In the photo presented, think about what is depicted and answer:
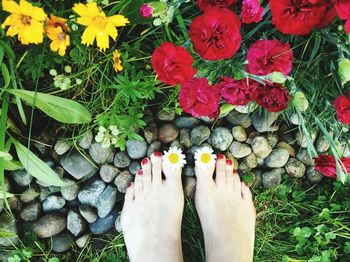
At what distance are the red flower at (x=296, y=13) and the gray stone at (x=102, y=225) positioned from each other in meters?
0.89

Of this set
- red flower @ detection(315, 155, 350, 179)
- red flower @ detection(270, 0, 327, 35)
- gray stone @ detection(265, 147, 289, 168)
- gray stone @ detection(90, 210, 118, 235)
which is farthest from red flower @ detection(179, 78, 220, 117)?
gray stone @ detection(90, 210, 118, 235)

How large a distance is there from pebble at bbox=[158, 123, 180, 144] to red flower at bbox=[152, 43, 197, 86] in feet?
1.57

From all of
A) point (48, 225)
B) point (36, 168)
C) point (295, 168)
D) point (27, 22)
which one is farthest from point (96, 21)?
point (295, 168)

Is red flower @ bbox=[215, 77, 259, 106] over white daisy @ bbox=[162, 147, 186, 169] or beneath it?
over

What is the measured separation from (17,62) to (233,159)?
2.40ft

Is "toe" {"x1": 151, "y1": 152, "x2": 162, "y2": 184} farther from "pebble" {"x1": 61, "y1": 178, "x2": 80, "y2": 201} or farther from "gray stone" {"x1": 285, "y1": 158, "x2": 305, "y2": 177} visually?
"gray stone" {"x1": 285, "y1": 158, "x2": 305, "y2": 177}

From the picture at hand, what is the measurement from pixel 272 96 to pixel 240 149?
1.48ft

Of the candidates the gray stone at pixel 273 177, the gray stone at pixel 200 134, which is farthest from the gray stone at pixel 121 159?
the gray stone at pixel 273 177

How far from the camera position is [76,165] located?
148 cm

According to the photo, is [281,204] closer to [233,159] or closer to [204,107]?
[233,159]

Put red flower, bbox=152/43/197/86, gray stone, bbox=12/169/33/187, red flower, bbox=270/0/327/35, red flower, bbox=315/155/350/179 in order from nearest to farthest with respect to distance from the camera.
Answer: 1. red flower, bbox=270/0/327/35
2. red flower, bbox=152/43/197/86
3. red flower, bbox=315/155/350/179
4. gray stone, bbox=12/169/33/187

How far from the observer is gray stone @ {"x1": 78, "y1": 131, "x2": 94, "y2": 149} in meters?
1.47

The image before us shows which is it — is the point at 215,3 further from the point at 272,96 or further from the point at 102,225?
the point at 102,225

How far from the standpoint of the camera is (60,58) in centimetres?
130
